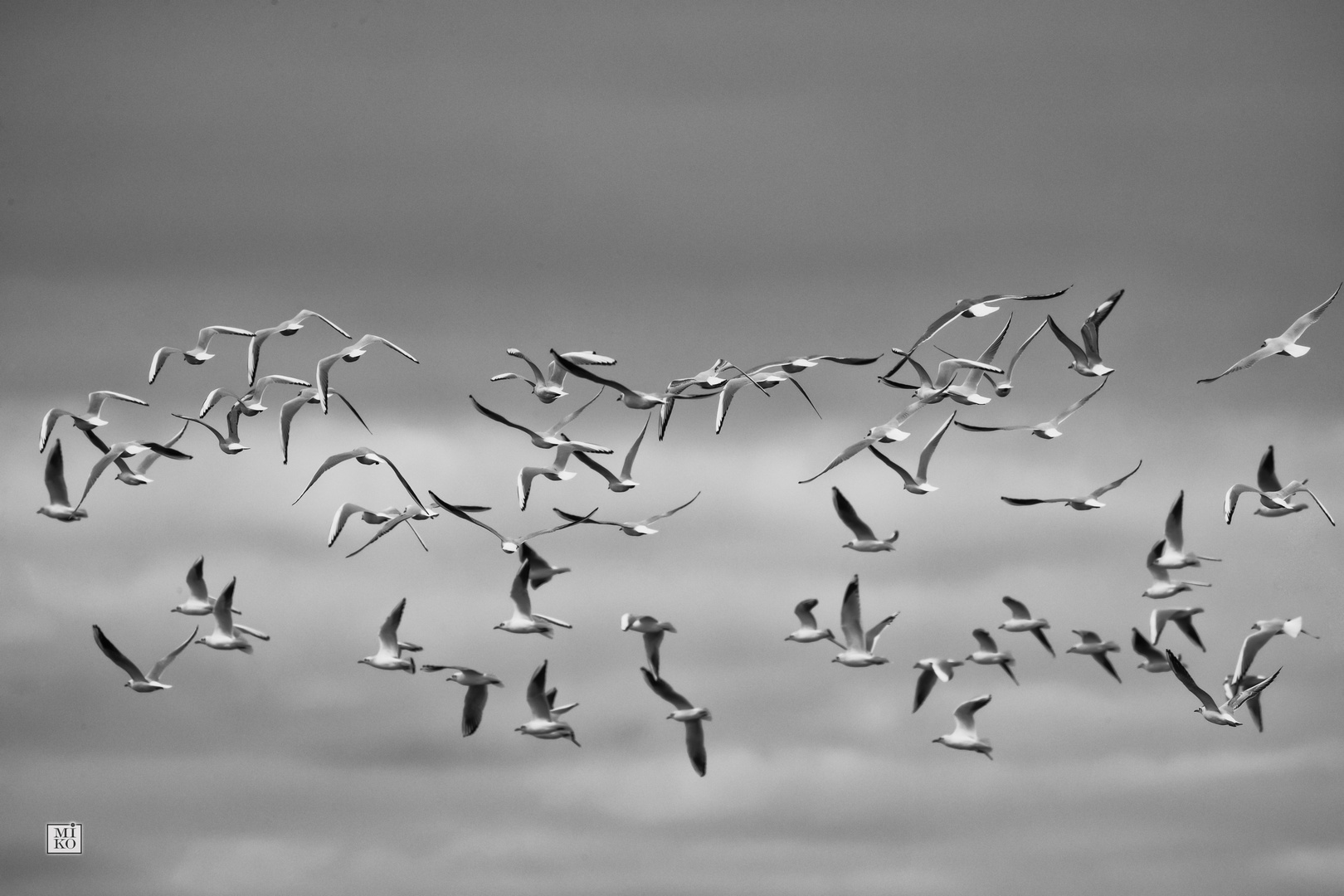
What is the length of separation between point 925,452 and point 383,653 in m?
15.9

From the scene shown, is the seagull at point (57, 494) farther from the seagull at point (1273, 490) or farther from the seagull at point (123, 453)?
the seagull at point (1273, 490)

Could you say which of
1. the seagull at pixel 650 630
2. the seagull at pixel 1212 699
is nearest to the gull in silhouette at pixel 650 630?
the seagull at pixel 650 630

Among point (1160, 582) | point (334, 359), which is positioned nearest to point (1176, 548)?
point (1160, 582)

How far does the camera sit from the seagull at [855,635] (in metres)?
62.7

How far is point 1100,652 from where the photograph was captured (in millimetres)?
66688

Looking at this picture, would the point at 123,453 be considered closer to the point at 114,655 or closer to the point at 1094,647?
the point at 114,655

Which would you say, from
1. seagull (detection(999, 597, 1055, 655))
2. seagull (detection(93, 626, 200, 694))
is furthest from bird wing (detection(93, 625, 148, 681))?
seagull (detection(999, 597, 1055, 655))

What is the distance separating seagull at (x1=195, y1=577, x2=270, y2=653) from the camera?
64500 millimetres

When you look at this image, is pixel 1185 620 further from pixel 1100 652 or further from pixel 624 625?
pixel 624 625

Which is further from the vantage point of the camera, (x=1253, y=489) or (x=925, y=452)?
(x=925, y=452)

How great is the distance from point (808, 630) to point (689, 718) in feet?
13.2

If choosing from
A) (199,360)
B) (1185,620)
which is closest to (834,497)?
(1185,620)

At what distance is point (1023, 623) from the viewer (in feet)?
214

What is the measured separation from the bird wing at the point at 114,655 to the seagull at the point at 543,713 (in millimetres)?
10948
